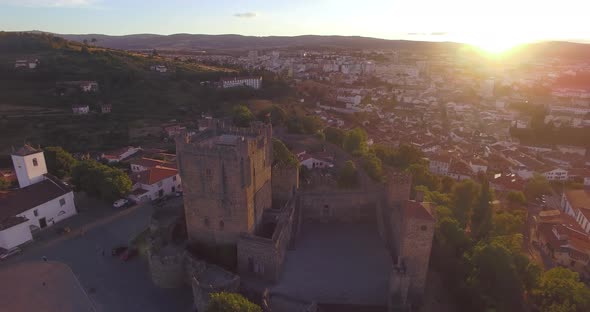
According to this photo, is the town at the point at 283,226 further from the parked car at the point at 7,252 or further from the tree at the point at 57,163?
the parked car at the point at 7,252

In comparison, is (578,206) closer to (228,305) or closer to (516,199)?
(516,199)

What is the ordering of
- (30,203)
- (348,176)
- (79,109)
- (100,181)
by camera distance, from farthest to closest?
(79,109) < (348,176) < (100,181) < (30,203)

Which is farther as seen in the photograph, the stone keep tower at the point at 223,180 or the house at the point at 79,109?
the house at the point at 79,109

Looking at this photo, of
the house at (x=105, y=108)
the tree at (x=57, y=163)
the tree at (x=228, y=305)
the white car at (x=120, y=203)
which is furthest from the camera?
the house at (x=105, y=108)

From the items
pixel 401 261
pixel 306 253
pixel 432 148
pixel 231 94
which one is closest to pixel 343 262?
pixel 306 253

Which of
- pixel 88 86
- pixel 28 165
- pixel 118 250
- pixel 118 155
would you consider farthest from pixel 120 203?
pixel 88 86

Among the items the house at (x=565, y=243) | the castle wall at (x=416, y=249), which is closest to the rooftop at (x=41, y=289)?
the castle wall at (x=416, y=249)
